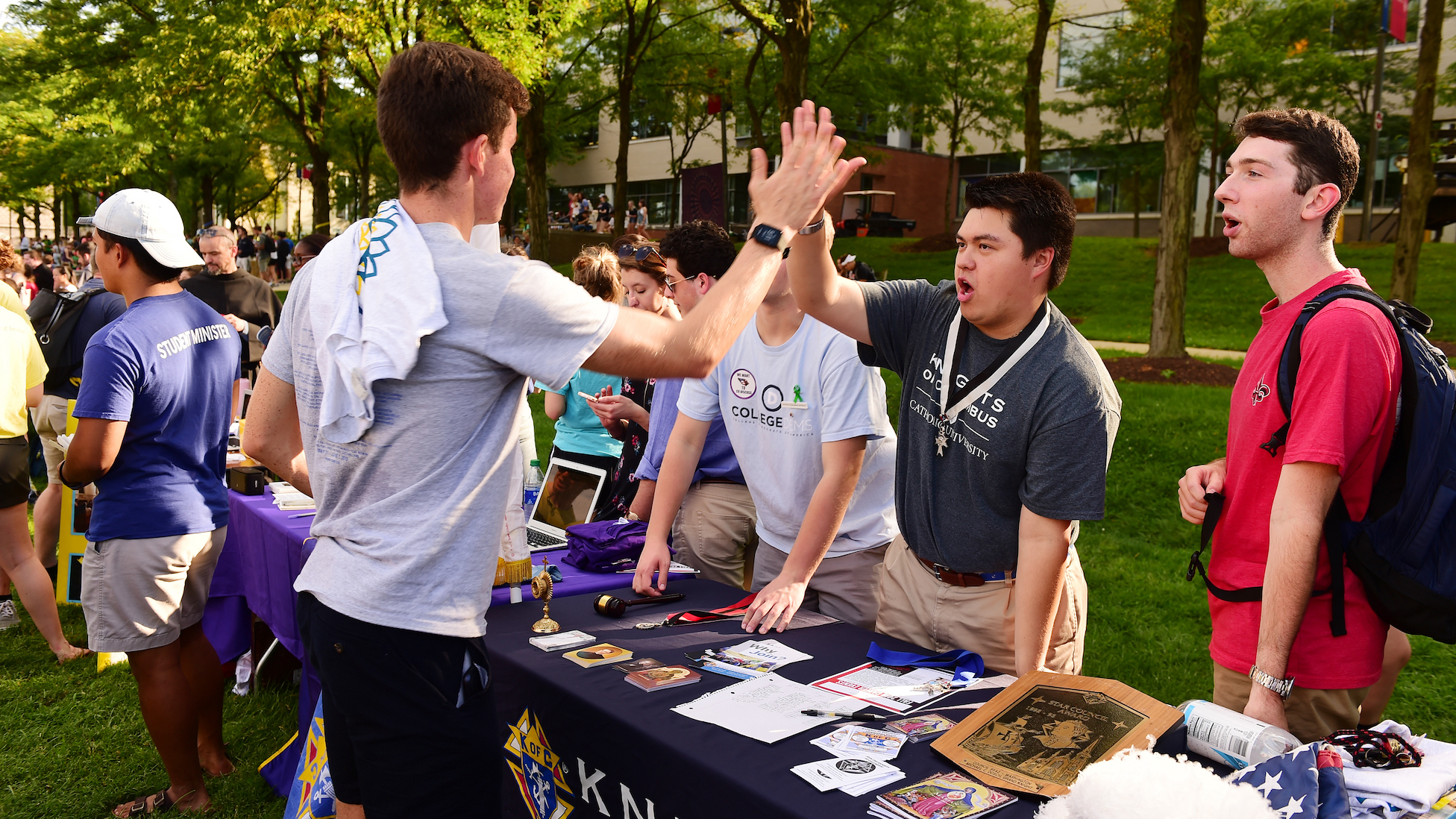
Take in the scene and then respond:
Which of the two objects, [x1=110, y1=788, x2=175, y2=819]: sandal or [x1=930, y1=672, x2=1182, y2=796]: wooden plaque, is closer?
[x1=930, y1=672, x2=1182, y2=796]: wooden plaque

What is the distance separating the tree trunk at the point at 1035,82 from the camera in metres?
15.3

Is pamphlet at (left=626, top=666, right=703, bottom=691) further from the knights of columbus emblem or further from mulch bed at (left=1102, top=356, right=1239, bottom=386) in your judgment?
mulch bed at (left=1102, top=356, right=1239, bottom=386)

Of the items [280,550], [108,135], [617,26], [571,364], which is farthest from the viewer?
[108,135]

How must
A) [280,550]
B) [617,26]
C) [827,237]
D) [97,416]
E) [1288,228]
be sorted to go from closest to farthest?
[1288,228] → [827,237] → [97,416] → [280,550] → [617,26]

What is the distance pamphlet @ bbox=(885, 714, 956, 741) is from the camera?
1.91 metres

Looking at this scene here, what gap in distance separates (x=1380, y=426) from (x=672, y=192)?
41.3 m

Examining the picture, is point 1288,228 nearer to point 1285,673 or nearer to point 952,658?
point 1285,673

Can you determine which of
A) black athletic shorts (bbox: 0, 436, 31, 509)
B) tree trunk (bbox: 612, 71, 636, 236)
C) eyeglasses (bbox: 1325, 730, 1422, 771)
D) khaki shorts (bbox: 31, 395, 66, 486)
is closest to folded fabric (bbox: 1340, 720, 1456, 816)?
eyeglasses (bbox: 1325, 730, 1422, 771)

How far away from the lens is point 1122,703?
6.12 ft

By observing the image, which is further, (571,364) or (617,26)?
(617,26)

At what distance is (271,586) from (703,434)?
187 cm

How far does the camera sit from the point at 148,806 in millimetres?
3447

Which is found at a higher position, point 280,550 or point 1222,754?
point 1222,754

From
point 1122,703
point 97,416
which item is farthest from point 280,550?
point 1122,703
